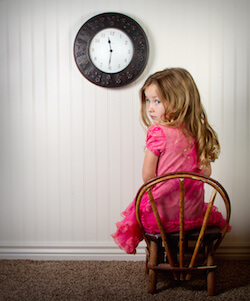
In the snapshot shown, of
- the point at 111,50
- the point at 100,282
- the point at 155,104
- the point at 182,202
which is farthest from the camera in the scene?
the point at 111,50

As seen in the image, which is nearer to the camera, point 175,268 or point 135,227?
point 175,268

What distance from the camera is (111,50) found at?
2.16 meters

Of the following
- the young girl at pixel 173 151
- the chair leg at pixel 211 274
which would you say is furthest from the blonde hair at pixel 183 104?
the chair leg at pixel 211 274

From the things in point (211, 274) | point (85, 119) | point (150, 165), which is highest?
point (85, 119)

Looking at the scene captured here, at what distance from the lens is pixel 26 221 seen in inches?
90.4

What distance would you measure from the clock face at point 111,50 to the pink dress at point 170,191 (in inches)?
29.1

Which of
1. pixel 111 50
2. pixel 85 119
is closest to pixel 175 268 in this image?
pixel 85 119

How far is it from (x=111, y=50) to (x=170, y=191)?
3.63 feet

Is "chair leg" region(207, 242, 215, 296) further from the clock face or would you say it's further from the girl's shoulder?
the clock face

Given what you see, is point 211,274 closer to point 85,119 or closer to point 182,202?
point 182,202

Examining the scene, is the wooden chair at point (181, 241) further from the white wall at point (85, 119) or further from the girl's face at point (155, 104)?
the white wall at point (85, 119)

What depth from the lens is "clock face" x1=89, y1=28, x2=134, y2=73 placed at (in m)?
2.16

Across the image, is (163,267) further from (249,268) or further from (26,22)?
(26,22)

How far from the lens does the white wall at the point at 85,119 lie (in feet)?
7.18
